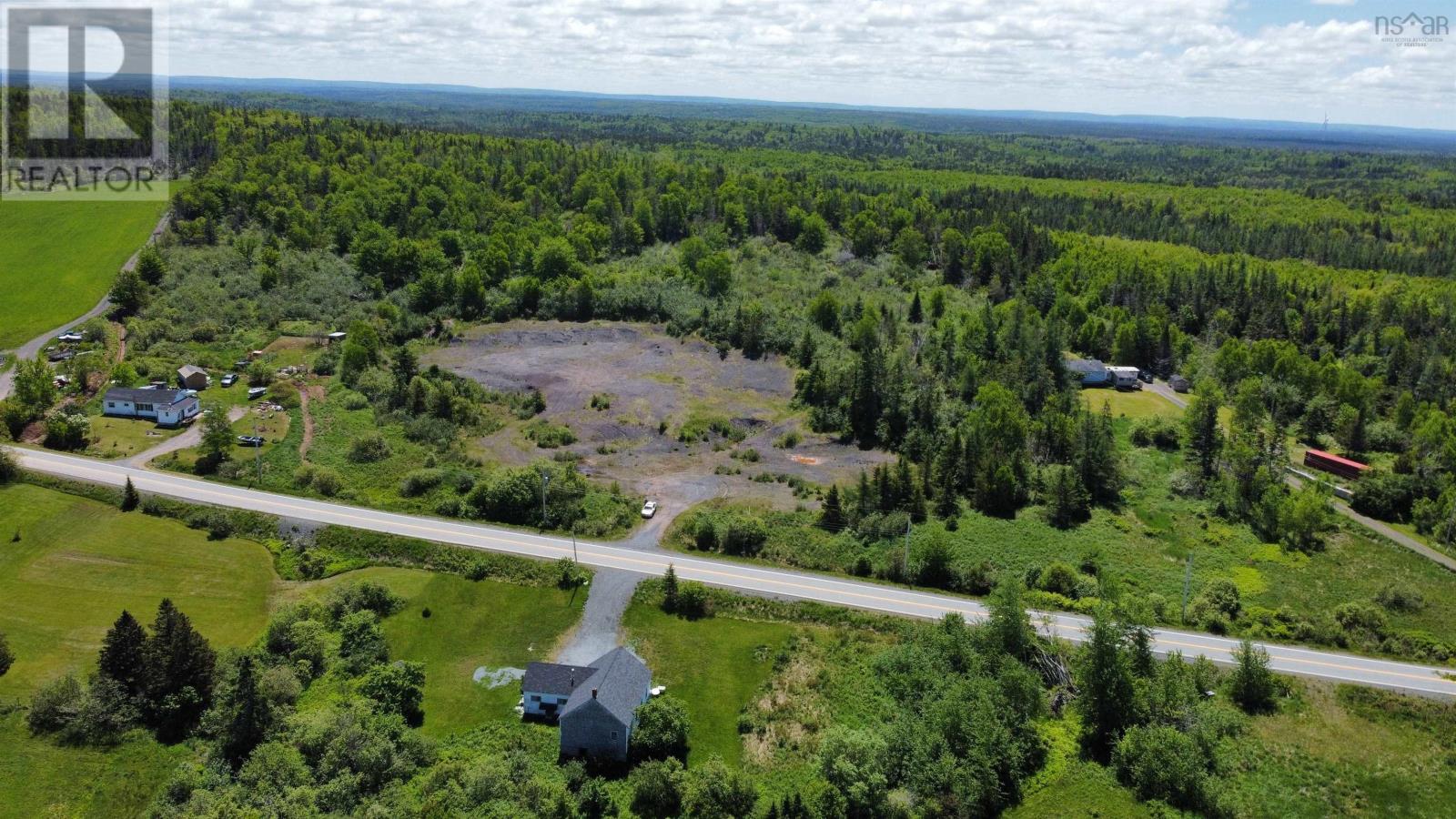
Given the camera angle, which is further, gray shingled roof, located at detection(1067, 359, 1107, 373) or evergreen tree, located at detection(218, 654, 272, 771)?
gray shingled roof, located at detection(1067, 359, 1107, 373)

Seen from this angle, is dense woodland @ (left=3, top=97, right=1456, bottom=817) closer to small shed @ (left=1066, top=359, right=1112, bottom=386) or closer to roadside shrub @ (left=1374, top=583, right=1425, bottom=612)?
roadside shrub @ (left=1374, top=583, right=1425, bottom=612)

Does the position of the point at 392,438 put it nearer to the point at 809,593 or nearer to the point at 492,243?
the point at 809,593

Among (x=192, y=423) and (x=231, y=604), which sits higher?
(x=192, y=423)

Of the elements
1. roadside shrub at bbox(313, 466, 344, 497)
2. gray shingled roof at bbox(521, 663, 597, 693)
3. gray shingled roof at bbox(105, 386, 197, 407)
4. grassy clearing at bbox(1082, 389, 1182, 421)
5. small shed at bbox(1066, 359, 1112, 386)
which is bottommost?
gray shingled roof at bbox(521, 663, 597, 693)

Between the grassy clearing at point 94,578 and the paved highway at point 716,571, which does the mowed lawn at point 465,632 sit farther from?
the grassy clearing at point 94,578

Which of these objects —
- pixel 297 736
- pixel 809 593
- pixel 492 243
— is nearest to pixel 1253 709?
pixel 809 593

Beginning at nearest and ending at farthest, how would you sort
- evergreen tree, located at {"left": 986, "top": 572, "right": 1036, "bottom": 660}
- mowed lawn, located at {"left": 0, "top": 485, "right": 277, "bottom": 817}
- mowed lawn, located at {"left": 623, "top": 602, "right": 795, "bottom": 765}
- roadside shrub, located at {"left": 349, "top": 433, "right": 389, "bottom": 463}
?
mowed lawn, located at {"left": 0, "top": 485, "right": 277, "bottom": 817}, mowed lawn, located at {"left": 623, "top": 602, "right": 795, "bottom": 765}, evergreen tree, located at {"left": 986, "top": 572, "right": 1036, "bottom": 660}, roadside shrub, located at {"left": 349, "top": 433, "right": 389, "bottom": 463}

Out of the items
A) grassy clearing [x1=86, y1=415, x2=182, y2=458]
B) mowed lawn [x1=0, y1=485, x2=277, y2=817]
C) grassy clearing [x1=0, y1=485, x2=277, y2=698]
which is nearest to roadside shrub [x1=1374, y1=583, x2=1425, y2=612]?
mowed lawn [x1=0, y1=485, x2=277, y2=817]
